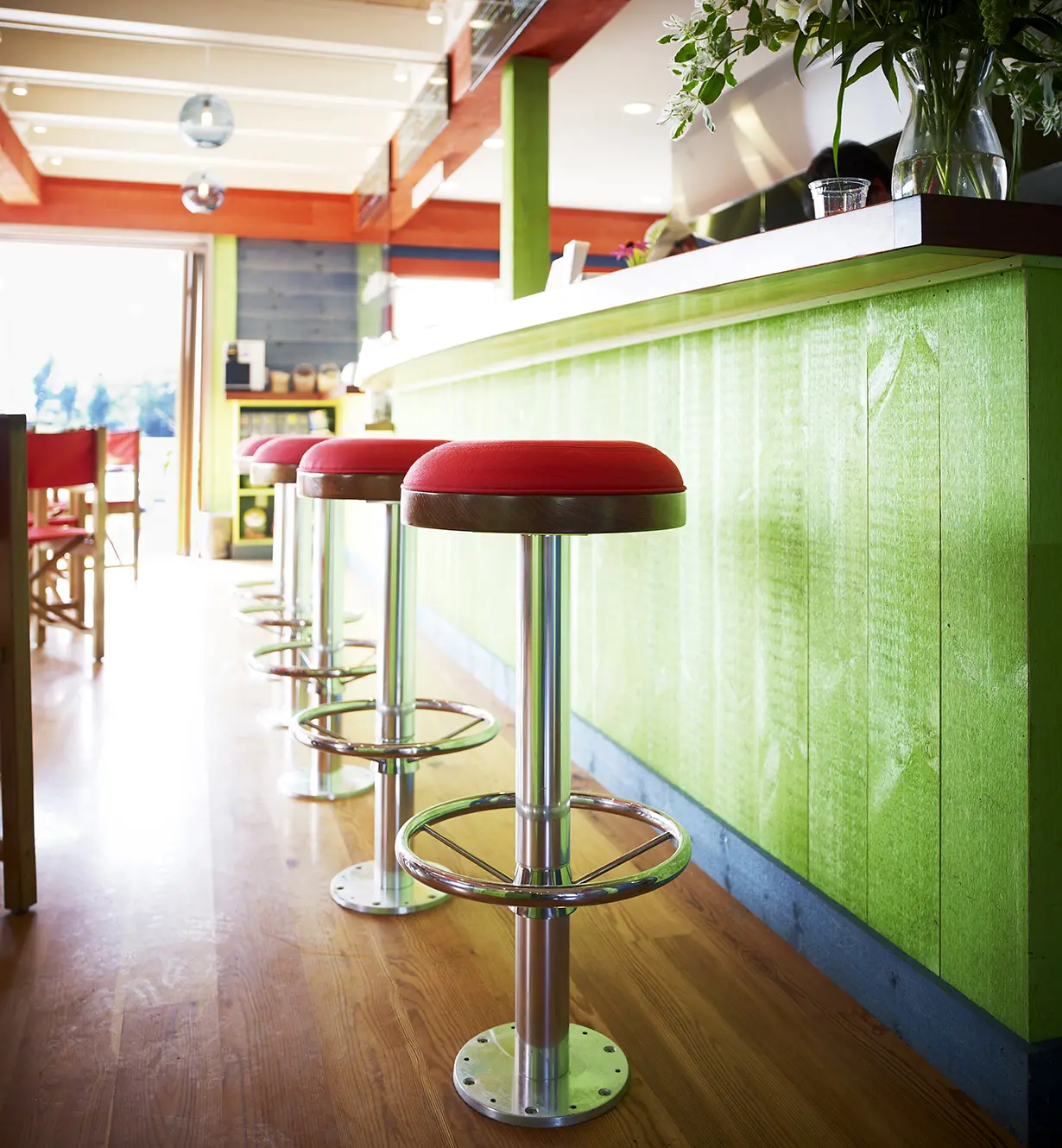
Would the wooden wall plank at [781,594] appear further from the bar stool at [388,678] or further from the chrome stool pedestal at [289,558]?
the chrome stool pedestal at [289,558]

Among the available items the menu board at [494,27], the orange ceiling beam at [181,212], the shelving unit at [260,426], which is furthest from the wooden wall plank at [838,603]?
the orange ceiling beam at [181,212]

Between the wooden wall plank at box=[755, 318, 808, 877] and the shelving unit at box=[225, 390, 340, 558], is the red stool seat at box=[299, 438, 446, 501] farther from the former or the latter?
the shelving unit at box=[225, 390, 340, 558]

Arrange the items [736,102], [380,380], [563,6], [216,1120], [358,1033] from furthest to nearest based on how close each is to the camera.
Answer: [736,102], [380,380], [563,6], [358,1033], [216,1120]

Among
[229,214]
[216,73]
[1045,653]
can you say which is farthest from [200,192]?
[1045,653]

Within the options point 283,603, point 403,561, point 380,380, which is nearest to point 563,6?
point 380,380

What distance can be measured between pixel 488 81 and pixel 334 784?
368cm

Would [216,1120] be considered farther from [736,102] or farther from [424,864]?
[736,102]

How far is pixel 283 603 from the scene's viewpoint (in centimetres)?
348

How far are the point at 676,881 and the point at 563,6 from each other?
3384 millimetres

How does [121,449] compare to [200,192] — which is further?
[121,449]

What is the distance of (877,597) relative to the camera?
1.54 meters

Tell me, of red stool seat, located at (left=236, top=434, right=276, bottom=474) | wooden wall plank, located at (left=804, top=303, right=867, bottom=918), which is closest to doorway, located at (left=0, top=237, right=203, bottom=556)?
red stool seat, located at (left=236, top=434, right=276, bottom=474)

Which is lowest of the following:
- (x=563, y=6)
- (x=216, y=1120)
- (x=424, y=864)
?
(x=216, y=1120)

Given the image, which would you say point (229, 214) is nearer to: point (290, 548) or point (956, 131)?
point (290, 548)
